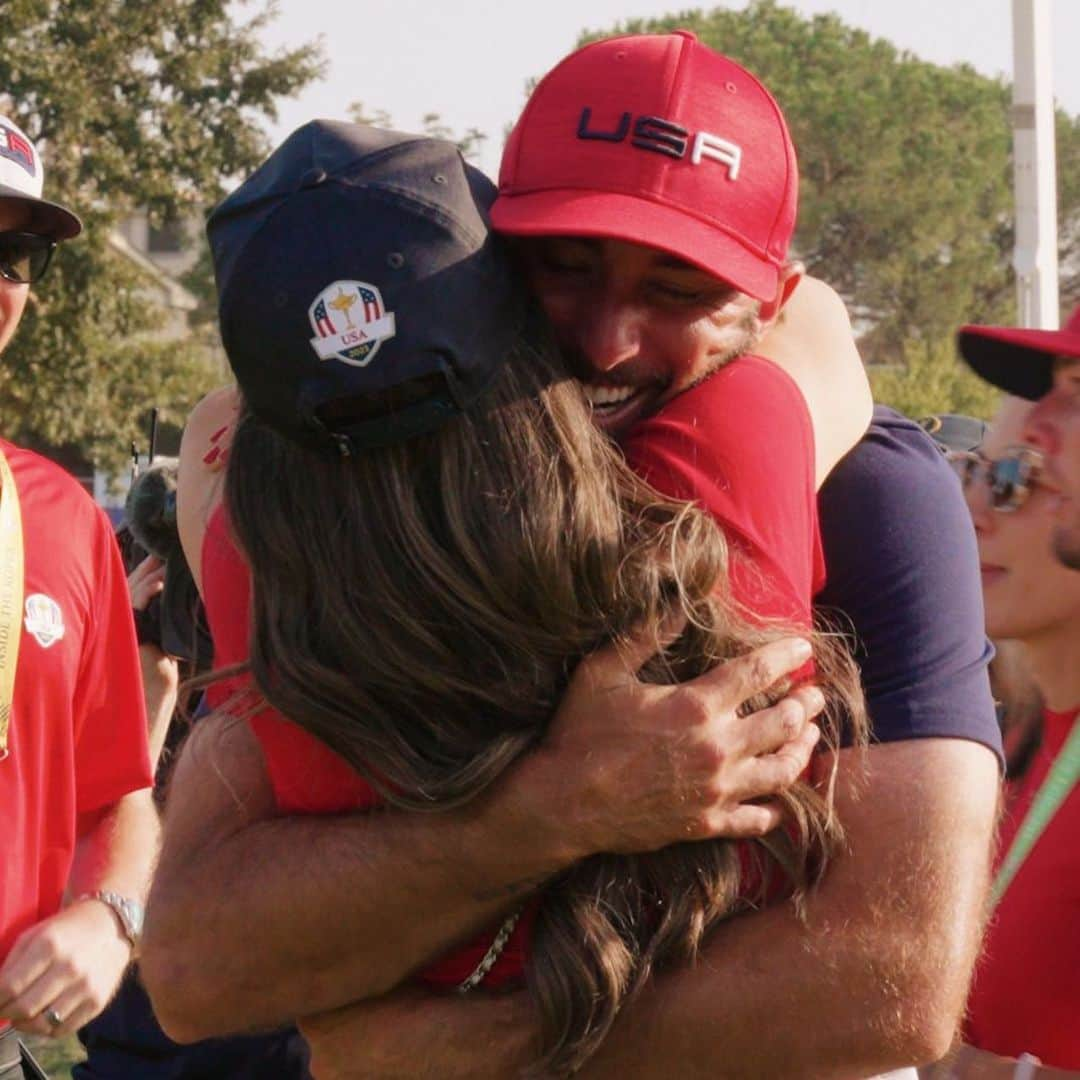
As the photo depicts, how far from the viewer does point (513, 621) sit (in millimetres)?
1947

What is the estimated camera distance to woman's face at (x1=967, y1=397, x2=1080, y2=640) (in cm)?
339

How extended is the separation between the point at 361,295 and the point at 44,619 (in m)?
2.03

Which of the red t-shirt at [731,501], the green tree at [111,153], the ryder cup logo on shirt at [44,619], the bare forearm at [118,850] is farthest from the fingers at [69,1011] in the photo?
the green tree at [111,153]

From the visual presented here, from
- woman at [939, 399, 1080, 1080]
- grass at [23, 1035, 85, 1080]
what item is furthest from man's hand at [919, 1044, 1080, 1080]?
grass at [23, 1035, 85, 1080]

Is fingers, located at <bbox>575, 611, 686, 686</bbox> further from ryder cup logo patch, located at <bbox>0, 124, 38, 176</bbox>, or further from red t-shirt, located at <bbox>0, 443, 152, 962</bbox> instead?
ryder cup logo patch, located at <bbox>0, 124, 38, 176</bbox>

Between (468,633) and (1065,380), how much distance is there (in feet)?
6.14

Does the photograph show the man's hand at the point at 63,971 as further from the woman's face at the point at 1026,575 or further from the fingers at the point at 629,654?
the fingers at the point at 629,654

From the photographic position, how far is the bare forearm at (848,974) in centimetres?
198

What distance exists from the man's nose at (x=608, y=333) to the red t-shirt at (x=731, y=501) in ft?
0.27

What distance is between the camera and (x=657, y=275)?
214cm

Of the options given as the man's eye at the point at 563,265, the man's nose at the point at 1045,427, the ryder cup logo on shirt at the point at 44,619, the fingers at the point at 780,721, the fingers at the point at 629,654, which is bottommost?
the ryder cup logo on shirt at the point at 44,619

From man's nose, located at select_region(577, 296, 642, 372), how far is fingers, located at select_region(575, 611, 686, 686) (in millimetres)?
309

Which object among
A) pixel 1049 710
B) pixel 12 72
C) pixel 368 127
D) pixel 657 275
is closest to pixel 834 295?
pixel 657 275

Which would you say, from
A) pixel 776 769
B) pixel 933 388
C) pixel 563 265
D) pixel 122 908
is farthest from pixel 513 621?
pixel 933 388
